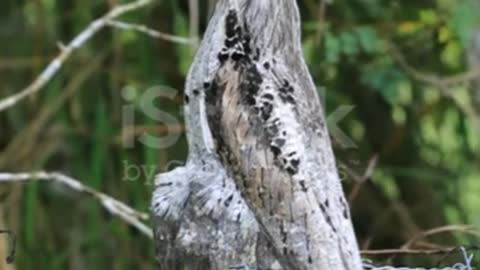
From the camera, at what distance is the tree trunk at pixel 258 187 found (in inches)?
26.7

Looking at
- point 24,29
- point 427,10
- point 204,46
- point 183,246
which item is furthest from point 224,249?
point 24,29

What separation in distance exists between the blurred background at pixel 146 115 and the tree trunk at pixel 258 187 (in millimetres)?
1070

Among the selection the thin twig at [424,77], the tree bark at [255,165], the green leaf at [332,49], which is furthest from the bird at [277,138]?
the thin twig at [424,77]

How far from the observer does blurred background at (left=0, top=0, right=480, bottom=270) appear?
6.18 feet

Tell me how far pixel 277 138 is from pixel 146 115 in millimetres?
1209

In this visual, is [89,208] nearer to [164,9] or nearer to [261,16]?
[164,9]

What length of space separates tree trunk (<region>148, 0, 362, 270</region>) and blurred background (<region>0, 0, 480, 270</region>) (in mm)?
1070

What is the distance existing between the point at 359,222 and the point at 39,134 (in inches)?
25.4

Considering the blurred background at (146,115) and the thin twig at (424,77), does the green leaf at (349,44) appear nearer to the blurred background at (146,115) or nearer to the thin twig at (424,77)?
the blurred background at (146,115)

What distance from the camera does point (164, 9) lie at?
2.01 m

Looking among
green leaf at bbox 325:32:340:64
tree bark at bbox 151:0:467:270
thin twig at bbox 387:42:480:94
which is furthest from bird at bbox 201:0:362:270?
thin twig at bbox 387:42:480:94
